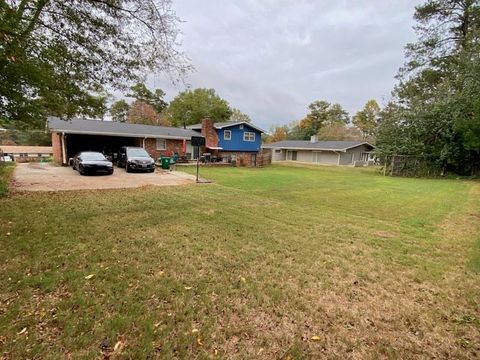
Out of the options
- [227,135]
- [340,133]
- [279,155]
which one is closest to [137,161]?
[227,135]

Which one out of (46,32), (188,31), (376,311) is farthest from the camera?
(188,31)

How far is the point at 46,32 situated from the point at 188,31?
3431 millimetres

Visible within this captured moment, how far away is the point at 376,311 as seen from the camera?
286 centimetres

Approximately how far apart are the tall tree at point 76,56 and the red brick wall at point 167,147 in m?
13.7

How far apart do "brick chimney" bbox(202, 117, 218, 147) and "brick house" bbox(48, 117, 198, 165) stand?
166 cm

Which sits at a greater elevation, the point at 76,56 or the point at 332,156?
the point at 76,56

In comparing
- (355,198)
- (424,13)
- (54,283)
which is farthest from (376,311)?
(424,13)

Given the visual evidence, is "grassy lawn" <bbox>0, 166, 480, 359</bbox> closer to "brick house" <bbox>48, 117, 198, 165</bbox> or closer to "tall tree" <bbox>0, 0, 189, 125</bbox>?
"tall tree" <bbox>0, 0, 189, 125</bbox>

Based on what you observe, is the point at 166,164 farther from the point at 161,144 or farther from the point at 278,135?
the point at 278,135

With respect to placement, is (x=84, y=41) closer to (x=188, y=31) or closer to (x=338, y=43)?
(x=188, y=31)

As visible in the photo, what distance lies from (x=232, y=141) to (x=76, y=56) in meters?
19.7

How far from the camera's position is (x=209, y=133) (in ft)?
82.5

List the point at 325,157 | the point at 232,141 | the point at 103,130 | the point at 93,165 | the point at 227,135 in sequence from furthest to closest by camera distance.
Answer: the point at 325,157 → the point at 232,141 → the point at 227,135 → the point at 103,130 → the point at 93,165

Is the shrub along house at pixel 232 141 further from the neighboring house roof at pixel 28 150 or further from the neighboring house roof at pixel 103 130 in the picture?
the neighboring house roof at pixel 28 150
